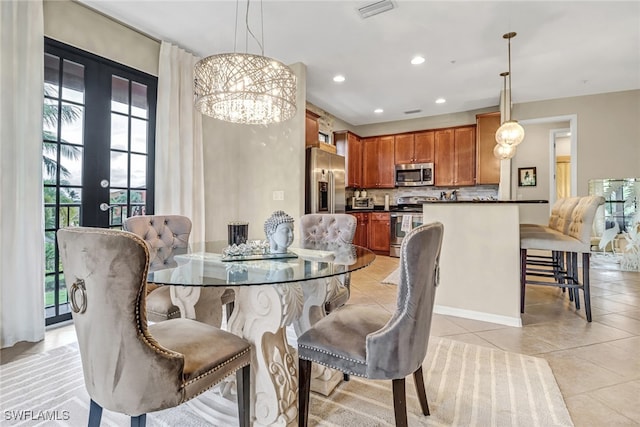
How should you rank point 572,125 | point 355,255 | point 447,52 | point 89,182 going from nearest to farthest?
point 355,255 → point 89,182 → point 447,52 → point 572,125

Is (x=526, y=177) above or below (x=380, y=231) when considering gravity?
above

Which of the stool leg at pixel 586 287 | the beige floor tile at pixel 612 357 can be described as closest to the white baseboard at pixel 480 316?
the beige floor tile at pixel 612 357

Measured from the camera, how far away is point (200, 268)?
1435 mm

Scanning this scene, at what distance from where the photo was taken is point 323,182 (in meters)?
4.61

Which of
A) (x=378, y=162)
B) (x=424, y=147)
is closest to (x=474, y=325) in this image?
(x=424, y=147)

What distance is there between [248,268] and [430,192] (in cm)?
576

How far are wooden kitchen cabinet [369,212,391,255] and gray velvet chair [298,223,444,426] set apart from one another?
4974 mm

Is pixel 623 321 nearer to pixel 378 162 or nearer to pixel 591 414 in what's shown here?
pixel 591 414

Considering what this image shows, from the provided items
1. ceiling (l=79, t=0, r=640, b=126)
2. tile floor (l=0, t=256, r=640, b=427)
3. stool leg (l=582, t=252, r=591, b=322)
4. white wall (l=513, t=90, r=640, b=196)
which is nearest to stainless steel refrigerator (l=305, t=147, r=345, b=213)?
ceiling (l=79, t=0, r=640, b=126)

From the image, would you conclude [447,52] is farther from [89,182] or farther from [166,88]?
[89,182]

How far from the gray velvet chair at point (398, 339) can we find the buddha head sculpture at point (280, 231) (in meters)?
0.55

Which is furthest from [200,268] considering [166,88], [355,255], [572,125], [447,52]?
[572,125]

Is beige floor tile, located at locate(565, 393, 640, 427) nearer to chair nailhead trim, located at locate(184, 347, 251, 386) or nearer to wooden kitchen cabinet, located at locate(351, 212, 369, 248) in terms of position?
chair nailhead trim, located at locate(184, 347, 251, 386)

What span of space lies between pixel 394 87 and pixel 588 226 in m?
3.11
